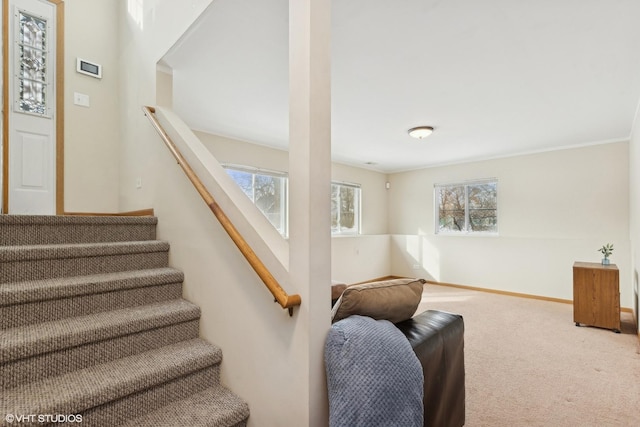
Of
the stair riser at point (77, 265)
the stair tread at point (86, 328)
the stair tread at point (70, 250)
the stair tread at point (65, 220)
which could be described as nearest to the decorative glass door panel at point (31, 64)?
the stair tread at point (65, 220)

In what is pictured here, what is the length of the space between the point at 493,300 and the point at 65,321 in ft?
17.0

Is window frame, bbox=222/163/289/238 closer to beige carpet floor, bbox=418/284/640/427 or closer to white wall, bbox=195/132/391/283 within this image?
white wall, bbox=195/132/391/283

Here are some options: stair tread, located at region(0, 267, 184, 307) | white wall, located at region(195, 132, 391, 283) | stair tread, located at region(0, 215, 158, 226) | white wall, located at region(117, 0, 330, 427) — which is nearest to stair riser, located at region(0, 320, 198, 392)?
white wall, located at region(117, 0, 330, 427)

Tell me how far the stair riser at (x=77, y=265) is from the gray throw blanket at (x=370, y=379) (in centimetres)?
149

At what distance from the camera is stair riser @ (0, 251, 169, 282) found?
159cm

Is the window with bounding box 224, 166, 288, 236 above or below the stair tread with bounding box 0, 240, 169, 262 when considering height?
above

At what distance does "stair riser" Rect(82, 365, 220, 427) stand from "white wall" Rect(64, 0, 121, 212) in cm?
237

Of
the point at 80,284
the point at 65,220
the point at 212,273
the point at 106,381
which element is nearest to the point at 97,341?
the point at 106,381

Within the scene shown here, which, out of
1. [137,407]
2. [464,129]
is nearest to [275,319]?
[137,407]

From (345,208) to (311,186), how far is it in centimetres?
501

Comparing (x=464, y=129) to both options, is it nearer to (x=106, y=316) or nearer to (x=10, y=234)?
(x=106, y=316)

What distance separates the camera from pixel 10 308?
1.40 m

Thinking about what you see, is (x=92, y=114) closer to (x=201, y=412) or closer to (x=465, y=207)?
(x=201, y=412)

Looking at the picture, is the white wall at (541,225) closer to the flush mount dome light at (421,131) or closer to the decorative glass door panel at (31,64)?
the flush mount dome light at (421,131)
